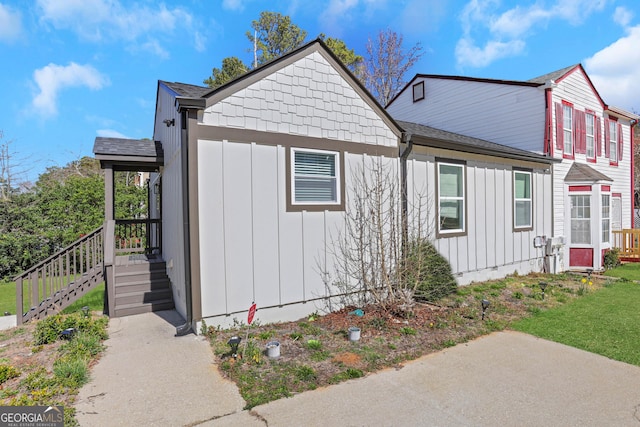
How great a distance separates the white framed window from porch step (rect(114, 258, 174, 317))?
625 inches

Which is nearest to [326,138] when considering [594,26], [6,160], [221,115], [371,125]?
[371,125]

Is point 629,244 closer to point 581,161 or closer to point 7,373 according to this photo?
point 581,161

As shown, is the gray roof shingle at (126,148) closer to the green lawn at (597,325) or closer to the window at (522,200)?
the green lawn at (597,325)

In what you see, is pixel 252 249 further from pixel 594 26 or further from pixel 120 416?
pixel 594 26

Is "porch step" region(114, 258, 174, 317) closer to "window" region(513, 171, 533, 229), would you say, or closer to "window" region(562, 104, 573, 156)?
"window" region(513, 171, 533, 229)

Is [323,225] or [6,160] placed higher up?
[6,160]

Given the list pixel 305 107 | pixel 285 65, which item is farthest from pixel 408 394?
pixel 285 65

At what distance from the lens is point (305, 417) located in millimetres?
2834

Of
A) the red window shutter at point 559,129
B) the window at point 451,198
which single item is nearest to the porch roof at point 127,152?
the window at point 451,198

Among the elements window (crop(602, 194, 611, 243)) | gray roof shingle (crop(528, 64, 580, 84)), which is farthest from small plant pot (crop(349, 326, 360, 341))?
window (crop(602, 194, 611, 243))

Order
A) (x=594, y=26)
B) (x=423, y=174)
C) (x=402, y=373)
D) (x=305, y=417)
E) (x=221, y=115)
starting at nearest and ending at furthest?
(x=305, y=417) → (x=402, y=373) → (x=221, y=115) → (x=423, y=174) → (x=594, y=26)

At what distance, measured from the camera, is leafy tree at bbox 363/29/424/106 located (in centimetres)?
2127

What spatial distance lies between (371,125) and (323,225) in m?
2.16

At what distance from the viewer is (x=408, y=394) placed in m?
3.26
